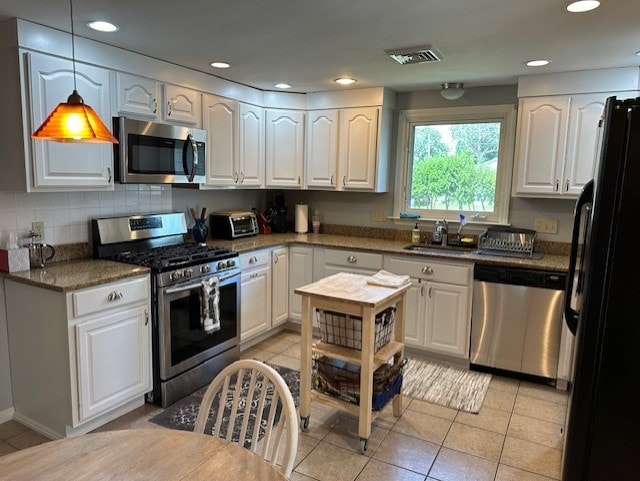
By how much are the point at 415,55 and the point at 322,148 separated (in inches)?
62.1

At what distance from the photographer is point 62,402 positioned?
252cm

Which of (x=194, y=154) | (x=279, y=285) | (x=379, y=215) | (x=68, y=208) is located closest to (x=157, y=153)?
(x=194, y=154)

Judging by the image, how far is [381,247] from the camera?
3.89m

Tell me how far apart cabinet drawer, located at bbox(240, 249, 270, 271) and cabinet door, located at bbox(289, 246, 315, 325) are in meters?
0.33

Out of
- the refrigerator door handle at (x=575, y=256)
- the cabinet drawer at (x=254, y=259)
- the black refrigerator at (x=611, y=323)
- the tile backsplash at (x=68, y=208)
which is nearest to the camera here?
the black refrigerator at (x=611, y=323)

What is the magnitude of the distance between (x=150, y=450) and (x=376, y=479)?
1.39 meters

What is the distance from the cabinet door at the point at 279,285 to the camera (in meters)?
4.07

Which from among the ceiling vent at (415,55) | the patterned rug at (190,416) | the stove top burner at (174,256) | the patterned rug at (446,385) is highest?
the ceiling vent at (415,55)

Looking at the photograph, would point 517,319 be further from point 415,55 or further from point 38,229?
point 38,229

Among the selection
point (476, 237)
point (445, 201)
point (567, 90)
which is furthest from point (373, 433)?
point (567, 90)

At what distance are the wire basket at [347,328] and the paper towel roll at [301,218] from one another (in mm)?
2145

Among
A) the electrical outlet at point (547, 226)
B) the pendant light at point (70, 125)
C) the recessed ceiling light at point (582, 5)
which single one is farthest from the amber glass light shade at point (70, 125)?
the electrical outlet at point (547, 226)

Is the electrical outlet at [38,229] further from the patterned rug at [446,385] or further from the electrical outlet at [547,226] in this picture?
the electrical outlet at [547,226]

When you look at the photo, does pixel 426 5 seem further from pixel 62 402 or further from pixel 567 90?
pixel 62 402
